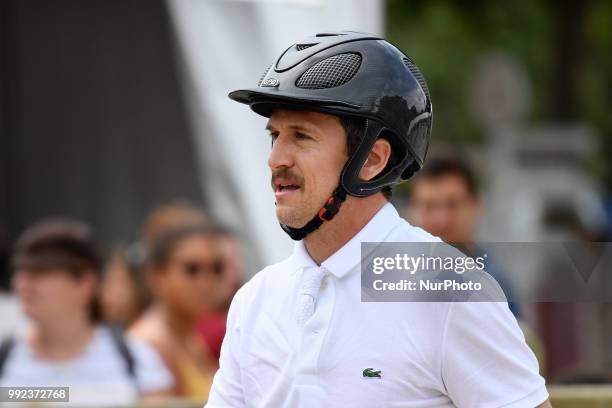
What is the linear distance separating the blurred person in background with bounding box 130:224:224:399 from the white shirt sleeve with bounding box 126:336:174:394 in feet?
1.06

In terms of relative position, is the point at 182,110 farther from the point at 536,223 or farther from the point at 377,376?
the point at 536,223

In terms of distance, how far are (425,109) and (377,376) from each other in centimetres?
80

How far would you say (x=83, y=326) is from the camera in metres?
6.48

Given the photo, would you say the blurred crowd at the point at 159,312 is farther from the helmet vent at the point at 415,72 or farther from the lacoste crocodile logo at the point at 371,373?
the lacoste crocodile logo at the point at 371,373

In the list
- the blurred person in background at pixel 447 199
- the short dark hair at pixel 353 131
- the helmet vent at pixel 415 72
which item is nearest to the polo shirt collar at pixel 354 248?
the short dark hair at pixel 353 131

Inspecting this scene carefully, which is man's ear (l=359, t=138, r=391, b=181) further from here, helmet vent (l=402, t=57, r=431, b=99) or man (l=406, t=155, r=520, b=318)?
man (l=406, t=155, r=520, b=318)

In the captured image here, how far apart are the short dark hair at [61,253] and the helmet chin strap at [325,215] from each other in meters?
3.37

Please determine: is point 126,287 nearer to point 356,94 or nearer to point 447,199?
point 447,199

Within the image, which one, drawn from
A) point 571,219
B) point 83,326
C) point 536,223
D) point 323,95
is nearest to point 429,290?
point 323,95

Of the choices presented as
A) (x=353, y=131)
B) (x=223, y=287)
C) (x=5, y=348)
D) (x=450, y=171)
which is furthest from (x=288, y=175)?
(x=223, y=287)

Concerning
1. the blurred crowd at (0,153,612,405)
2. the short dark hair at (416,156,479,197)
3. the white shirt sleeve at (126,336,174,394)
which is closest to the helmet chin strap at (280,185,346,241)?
the blurred crowd at (0,153,612,405)

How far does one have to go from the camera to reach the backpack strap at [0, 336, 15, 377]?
599 cm

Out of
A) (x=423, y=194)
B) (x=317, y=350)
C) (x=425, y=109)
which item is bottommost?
(x=423, y=194)

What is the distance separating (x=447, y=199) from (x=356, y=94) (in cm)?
355
